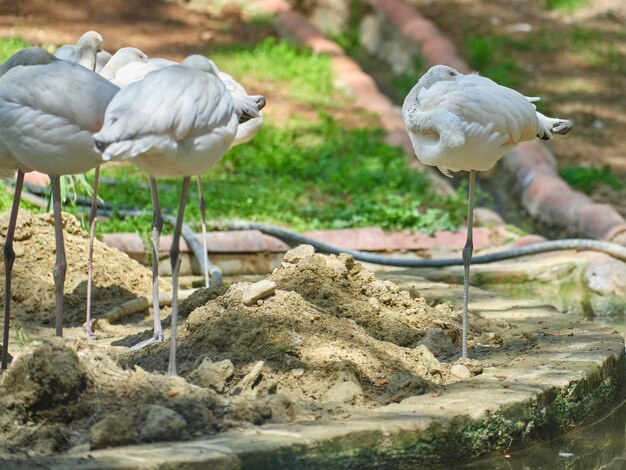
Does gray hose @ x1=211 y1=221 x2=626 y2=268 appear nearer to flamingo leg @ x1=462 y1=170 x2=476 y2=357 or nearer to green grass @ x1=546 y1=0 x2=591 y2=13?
flamingo leg @ x1=462 y1=170 x2=476 y2=357

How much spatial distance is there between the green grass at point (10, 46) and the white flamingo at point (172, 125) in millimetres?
7193

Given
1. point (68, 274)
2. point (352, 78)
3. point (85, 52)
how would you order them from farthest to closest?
point (352, 78) → point (68, 274) → point (85, 52)

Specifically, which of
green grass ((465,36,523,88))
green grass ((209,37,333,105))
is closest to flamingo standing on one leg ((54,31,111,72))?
green grass ((209,37,333,105))

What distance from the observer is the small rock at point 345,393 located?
16.6 ft

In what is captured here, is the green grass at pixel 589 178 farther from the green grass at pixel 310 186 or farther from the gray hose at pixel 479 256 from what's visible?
the gray hose at pixel 479 256

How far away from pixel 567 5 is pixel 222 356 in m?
13.3

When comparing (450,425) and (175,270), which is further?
(175,270)

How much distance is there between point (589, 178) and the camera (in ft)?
37.4

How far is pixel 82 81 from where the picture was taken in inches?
207

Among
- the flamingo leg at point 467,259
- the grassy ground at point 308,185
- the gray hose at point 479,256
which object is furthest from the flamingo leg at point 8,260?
the gray hose at point 479,256

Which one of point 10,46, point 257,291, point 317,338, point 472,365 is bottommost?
point 472,365

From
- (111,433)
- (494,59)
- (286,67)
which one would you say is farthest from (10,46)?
(111,433)

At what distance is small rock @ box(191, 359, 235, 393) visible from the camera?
16.4 ft

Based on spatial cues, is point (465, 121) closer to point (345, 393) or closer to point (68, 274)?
point (345, 393)
